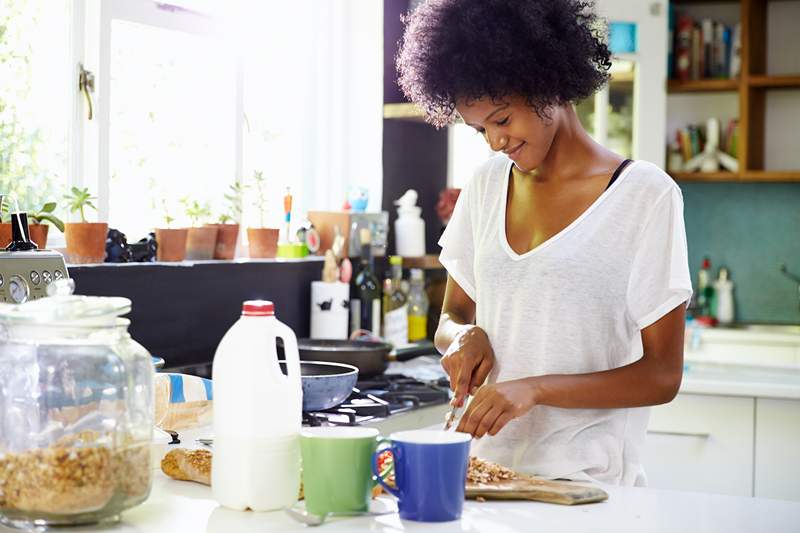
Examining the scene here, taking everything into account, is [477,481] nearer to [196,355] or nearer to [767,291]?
[196,355]

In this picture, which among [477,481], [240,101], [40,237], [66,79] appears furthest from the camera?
[240,101]

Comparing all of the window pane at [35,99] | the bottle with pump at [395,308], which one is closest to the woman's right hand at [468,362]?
the window pane at [35,99]

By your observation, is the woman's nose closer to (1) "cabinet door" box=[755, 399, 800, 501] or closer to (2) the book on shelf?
(1) "cabinet door" box=[755, 399, 800, 501]

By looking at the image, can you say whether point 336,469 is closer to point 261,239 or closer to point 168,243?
point 168,243

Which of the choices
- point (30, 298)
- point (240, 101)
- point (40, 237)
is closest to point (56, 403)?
point (30, 298)

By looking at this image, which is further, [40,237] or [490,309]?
[40,237]

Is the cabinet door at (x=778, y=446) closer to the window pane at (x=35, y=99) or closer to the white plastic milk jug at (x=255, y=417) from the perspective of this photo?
the window pane at (x=35, y=99)

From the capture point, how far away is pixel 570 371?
6.01 ft

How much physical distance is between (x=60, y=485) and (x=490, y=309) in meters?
0.89

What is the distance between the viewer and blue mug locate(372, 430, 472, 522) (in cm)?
135

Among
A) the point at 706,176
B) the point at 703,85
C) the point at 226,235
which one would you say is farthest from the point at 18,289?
the point at 703,85

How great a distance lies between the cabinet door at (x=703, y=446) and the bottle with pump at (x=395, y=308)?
0.90 m

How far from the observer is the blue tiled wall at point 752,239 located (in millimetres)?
4852

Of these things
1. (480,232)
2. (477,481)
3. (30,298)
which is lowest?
(477,481)
